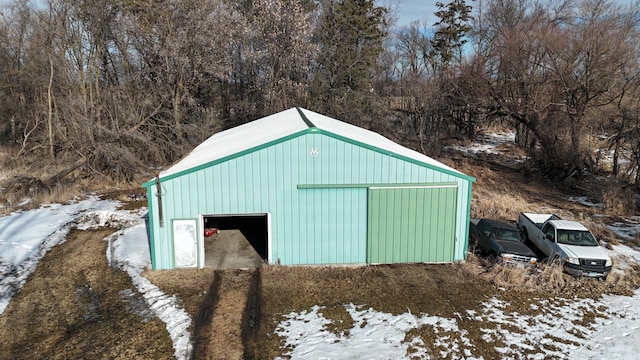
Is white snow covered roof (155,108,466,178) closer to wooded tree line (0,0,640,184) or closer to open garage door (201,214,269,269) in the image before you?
open garage door (201,214,269,269)

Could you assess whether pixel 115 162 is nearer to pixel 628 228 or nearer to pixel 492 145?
pixel 628 228

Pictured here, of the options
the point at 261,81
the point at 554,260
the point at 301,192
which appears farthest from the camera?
the point at 261,81

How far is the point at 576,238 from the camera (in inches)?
527

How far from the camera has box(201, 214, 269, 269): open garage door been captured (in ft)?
43.3

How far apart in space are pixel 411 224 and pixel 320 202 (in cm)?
283

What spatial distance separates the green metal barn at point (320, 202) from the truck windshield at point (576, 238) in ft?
10.4

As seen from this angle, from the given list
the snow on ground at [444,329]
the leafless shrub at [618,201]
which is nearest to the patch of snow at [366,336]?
the snow on ground at [444,329]

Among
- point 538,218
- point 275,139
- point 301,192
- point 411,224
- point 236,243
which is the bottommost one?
point 236,243

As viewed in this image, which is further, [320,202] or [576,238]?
[576,238]

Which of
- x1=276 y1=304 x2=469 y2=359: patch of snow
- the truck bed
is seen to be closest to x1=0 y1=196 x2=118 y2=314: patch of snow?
x1=276 y1=304 x2=469 y2=359: patch of snow

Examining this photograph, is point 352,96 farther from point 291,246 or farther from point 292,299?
point 292,299

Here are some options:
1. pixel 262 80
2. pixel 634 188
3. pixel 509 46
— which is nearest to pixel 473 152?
pixel 509 46

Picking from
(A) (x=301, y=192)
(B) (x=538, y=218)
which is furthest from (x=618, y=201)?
(A) (x=301, y=192)

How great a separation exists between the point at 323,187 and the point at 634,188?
65.2 feet
